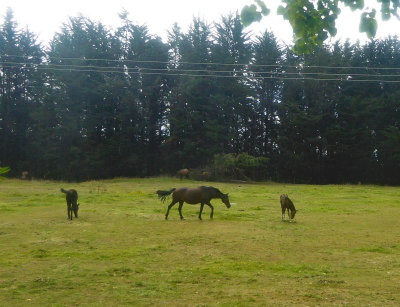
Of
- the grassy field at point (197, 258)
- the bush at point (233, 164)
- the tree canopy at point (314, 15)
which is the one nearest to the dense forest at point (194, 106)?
the bush at point (233, 164)

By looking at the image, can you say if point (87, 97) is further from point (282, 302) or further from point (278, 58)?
point (282, 302)

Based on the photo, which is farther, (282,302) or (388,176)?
(388,176)

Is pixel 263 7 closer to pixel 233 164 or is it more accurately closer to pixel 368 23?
pixel 368 23

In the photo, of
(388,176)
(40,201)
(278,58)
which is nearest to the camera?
(40,201)

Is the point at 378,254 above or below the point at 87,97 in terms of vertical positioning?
below

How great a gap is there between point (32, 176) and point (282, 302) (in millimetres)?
36553

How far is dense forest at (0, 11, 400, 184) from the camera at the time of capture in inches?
1479

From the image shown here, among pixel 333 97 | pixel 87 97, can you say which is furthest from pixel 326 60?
pixel 87 97

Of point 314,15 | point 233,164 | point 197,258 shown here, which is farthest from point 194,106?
point 314,15

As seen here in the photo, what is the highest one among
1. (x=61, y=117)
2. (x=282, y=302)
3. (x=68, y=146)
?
(x=61, y=117)

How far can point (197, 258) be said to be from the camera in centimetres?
875

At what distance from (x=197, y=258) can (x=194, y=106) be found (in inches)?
1215

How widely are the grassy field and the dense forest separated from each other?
864 inches

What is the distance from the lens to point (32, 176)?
38781 mm
